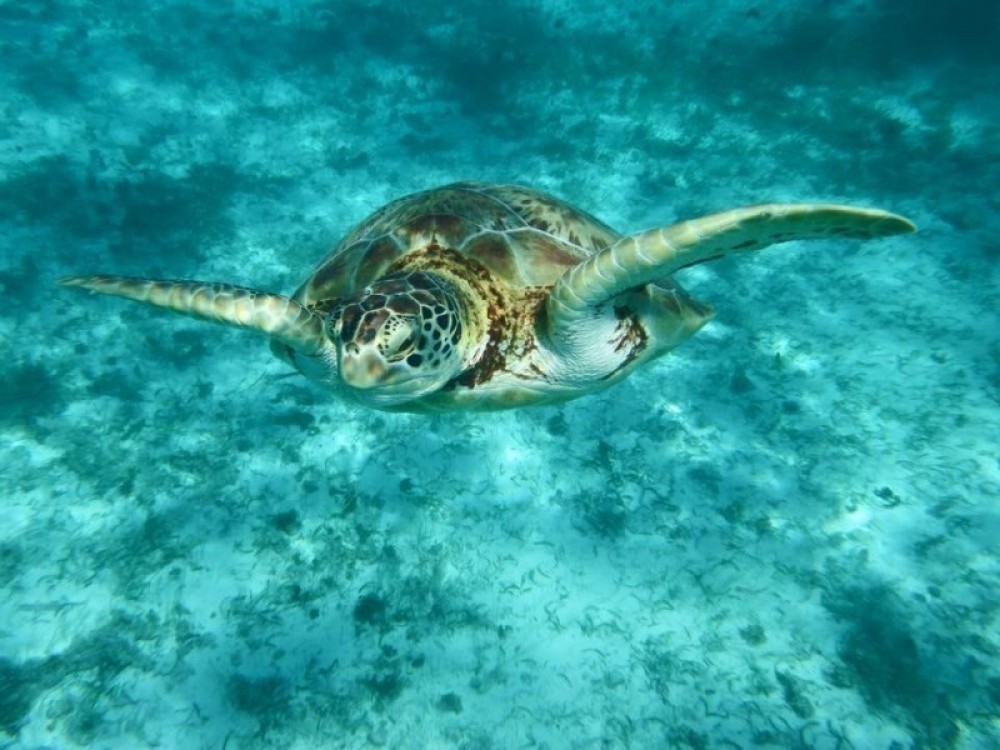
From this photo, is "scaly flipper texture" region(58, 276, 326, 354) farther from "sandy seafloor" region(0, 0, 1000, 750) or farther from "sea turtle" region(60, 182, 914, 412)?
"sandy seafloor" region(0, 0, 1000, 750)

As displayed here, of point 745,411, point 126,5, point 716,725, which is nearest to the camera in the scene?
point 716,725

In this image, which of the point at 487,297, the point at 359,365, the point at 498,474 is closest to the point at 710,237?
the point at 487,297

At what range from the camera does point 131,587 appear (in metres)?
3.63

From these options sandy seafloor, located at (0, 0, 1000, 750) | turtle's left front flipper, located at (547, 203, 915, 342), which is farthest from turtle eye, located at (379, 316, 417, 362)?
sandy seafloor, located at (0, 0, 1000, 750)

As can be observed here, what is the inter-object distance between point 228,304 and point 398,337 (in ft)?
2.63

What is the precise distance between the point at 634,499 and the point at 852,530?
1551 mm

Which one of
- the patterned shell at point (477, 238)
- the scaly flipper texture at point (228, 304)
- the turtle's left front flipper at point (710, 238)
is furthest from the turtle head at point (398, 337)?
the turtle's left front flipper at point (710, 238)

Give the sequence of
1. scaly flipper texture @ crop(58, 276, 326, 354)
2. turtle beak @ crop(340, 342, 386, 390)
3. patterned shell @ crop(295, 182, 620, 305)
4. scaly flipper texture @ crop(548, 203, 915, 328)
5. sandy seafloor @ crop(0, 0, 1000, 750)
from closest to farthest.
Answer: scaly flipper texture @ crop(548, 203, 915, 328)
turtle beak @ crop(340, 342, 386, 390)
scaly flipper texture @ crop(58, 276, 326, 354)
patterned shell @ crop(295, 182, 620, 305)
sandy seafloor @ crop(0, 0, 1000, 750)

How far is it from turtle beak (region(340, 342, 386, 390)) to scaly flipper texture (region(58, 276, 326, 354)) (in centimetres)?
40

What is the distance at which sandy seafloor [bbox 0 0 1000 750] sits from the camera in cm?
325

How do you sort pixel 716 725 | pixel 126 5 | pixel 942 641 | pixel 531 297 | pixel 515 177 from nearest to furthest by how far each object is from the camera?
1. pixel 531 297
2. pixel 716 725
3. pixel 942 641
4. pixel 515 177
5. pixel 126 5

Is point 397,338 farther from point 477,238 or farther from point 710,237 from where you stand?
point 710,237

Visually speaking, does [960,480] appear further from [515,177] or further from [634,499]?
[515,177]

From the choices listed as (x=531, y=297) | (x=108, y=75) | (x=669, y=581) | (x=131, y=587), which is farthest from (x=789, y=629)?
(x=108, y=75)
